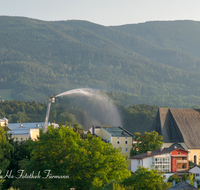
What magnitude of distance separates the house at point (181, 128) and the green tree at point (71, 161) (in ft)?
134

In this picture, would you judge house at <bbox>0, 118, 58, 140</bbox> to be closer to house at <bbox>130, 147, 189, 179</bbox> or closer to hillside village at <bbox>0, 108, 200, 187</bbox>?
hillside village at <bbox>0, 108, 200, 187</bbox>

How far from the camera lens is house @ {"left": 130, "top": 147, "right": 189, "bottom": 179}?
7150 centimetres

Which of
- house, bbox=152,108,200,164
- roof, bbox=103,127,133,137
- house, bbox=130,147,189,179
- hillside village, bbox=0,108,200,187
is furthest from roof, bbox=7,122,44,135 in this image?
house, bbox=130,147,189,179

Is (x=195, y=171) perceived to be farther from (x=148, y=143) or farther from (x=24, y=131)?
(x=24, y=131)

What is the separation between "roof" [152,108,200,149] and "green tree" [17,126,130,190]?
136 ft

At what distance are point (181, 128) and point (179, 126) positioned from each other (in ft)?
1.95

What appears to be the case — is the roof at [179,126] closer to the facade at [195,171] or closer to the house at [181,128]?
the house at [181,128]

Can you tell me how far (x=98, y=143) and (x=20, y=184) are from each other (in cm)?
1056

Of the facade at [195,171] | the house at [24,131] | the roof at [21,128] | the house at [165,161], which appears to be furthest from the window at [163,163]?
the roof at [21,128]

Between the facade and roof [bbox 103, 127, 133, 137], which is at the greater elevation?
roof [bbox 103, 127, 133, 137]

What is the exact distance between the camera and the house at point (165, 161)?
235ft

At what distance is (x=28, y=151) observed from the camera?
52.6 meters

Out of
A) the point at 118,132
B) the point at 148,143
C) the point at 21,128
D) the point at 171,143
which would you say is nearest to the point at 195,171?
the point at 148,143

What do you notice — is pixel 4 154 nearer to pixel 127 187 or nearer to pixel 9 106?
pixel 127 187
